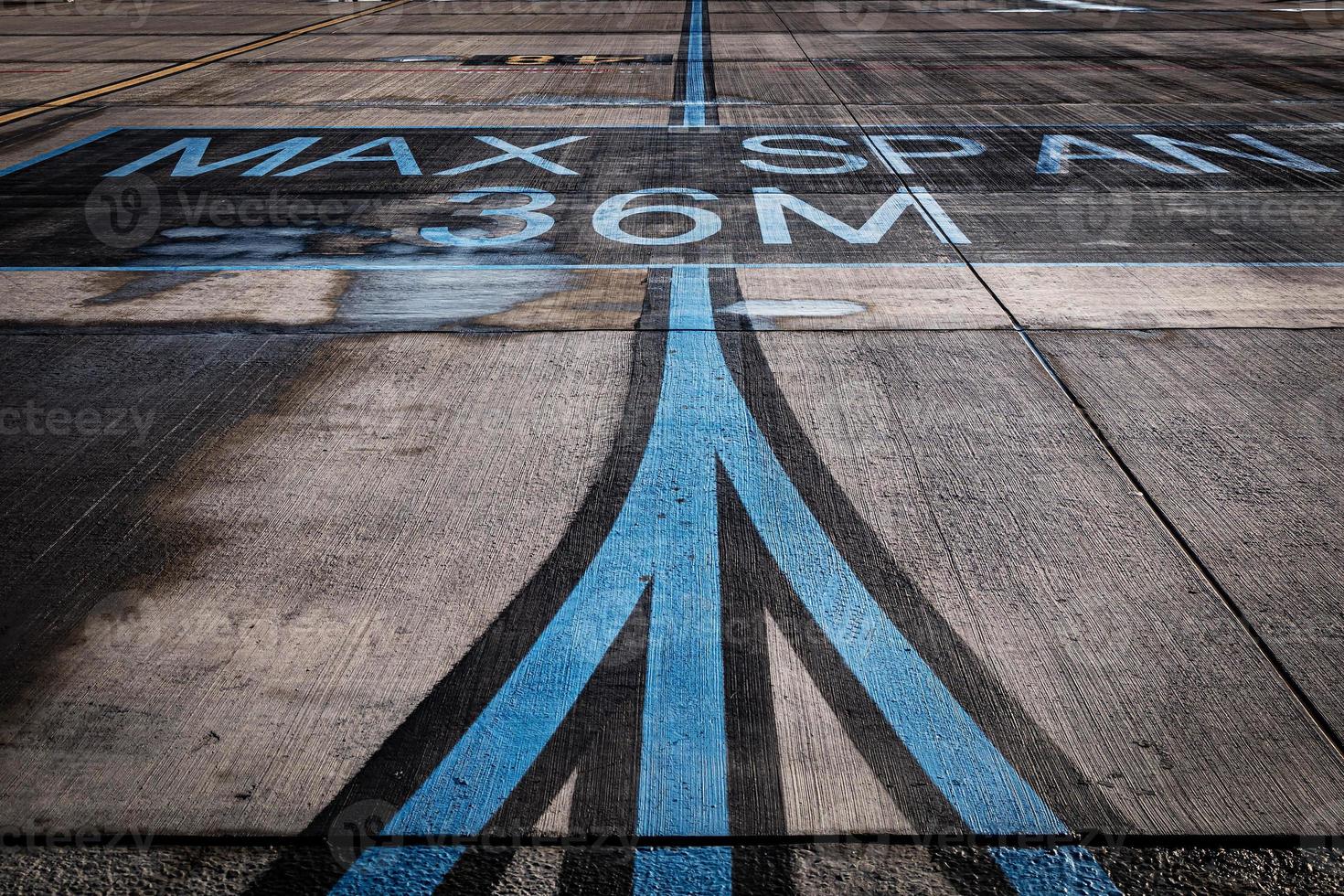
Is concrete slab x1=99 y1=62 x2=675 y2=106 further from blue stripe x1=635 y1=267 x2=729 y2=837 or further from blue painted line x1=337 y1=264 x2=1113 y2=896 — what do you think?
blue painted line x1=337 y1=264 x2=1113 y2=896

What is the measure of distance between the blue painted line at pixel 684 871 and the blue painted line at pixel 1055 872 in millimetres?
633

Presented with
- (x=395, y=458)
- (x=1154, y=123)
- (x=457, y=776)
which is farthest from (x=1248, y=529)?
(x=1154, y=123)

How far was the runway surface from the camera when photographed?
8.35 ft

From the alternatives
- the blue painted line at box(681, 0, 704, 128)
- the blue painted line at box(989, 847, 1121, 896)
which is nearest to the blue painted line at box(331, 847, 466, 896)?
the blue painted line at box(989, 847, 1121, 896)

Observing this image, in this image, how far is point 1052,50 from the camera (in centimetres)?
1405

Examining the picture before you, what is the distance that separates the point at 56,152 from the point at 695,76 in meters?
6.78

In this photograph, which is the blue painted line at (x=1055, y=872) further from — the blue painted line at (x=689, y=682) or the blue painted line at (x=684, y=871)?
the blue painted line at (x=684, y=871)

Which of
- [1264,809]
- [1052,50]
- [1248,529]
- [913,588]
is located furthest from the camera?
[1052,50]

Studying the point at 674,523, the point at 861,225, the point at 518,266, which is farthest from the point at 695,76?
the point at 674,523

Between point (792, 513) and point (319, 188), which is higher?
point (319, 188)

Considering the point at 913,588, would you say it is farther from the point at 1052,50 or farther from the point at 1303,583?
the point at 1052,50

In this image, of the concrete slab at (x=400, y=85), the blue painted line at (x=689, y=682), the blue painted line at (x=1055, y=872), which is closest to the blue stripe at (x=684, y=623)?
the blue painted line at (x=689, y=682)

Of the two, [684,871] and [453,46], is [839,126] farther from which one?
[684,871]

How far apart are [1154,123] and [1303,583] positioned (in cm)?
735
